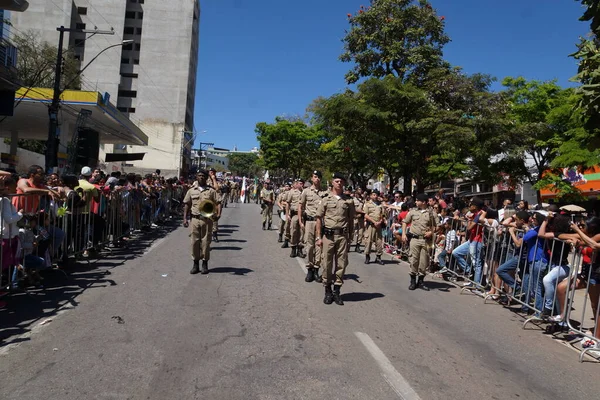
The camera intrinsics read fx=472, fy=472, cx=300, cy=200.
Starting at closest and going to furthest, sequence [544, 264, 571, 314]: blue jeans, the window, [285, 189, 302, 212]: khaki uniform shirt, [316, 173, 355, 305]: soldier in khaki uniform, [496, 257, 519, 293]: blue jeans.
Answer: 1. [544, 264, 571, 314]: blue jeans
2. [316, 173, 355, 305]: soldier in khaki uniform
3. [496, 257, 519, 293]: blue jeans
4. [285, 189, 302, 212]: khaki uniform shirt
5. the window

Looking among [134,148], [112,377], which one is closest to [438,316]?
[112,377]

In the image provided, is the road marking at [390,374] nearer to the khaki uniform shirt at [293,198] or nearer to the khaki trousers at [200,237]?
the khaki trousers at [200,237]

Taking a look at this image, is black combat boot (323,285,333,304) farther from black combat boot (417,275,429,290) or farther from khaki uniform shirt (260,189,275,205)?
khaki uniform shirt (260,189,275,205)

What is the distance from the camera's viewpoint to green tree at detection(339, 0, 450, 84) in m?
19.0

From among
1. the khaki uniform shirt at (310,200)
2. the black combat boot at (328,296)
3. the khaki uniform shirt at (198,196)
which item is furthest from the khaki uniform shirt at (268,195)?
the black combat boot at (328,296)

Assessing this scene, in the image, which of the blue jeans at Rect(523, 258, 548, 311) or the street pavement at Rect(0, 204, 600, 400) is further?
the blue jeans at Rect(523, 258, 548, 311)

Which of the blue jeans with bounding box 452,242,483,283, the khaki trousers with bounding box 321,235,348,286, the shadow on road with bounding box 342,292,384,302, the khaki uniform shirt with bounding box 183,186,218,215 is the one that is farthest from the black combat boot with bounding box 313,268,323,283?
Answer: the blue jeans with bounding box 452,242,483,283

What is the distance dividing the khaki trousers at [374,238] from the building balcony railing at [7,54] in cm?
1417

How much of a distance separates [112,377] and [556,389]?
410cm

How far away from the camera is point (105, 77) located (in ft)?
187

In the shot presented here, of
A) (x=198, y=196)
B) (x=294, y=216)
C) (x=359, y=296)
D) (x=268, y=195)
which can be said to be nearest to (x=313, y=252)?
(x=359, y=296)

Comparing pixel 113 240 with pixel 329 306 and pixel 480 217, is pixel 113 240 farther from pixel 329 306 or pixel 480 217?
pixel 480 217

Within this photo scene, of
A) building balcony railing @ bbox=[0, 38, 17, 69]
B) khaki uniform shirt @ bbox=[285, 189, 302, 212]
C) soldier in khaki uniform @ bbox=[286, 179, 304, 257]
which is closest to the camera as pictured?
soldier in khaki uniform @ bbox=[286, 179, 304, 257]

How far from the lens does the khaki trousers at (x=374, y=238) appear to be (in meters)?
12.1
